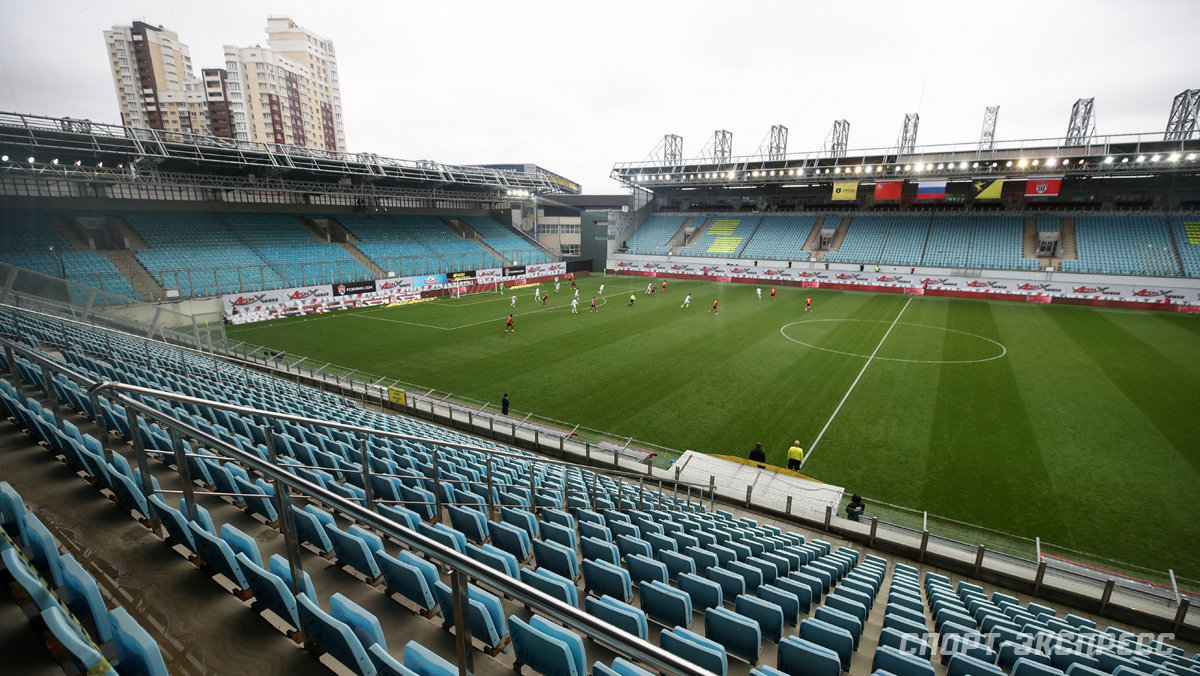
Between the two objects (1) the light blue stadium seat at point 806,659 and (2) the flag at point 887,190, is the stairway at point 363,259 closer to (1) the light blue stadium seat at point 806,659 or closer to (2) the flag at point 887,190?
(1) the light blue stadium seat at point 806,659

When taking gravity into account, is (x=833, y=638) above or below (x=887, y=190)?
below

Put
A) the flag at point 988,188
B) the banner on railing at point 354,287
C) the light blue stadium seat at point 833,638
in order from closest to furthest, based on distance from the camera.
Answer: the light blue stadium seat at point 833,638 → the banner on railing at point 354,287 → the flag at point 988,188

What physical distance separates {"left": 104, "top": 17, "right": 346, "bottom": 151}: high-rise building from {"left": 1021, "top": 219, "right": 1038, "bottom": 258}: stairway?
372 ft

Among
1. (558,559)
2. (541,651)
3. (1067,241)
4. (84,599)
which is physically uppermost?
(1067,241)

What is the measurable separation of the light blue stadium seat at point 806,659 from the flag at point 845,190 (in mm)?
58646

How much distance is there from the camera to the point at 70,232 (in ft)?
111

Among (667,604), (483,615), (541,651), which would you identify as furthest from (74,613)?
(667,604)

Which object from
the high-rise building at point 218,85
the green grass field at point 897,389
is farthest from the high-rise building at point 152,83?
the green grass field at point 897,389

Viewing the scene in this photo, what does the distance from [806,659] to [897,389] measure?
19.3 meters

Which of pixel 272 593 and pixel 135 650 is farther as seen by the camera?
pixel 272 593

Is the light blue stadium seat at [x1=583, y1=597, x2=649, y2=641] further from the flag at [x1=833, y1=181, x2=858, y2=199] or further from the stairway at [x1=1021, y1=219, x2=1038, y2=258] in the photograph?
the flag at [x1=833, y1=181, x2=858, y2=199]

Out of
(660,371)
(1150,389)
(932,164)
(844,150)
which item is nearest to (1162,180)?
(932,164)

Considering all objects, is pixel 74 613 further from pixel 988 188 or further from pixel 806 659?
pixel 988 188

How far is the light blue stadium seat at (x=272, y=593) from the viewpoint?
3.15 metres
